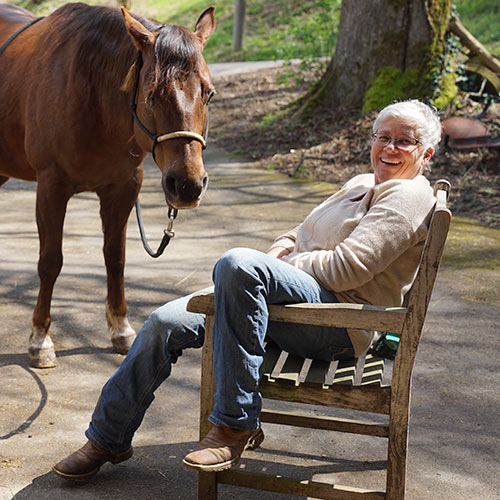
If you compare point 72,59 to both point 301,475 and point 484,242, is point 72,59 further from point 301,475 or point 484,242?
point 484,242

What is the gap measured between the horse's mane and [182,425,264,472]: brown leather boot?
148 cm

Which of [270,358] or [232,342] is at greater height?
[232,342]

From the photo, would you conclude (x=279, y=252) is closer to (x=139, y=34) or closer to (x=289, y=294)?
(x=289, y=294)

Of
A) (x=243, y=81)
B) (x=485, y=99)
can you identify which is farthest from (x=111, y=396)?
(x=243, y=81)

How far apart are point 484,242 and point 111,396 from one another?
4121 mm

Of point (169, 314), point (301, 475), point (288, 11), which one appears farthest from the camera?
point (288, 11)

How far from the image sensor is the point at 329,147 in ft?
28.9

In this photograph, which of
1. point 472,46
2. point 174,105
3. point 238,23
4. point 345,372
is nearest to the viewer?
point 345,372

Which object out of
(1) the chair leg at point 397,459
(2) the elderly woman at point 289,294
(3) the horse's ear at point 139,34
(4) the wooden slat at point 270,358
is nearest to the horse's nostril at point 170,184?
(2) the elderly woman at point 289,294

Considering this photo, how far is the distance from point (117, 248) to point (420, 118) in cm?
205


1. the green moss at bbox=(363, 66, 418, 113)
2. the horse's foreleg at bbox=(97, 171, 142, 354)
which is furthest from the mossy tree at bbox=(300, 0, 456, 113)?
the horse's foreleg at bbox=(97, 171, 142, 354)

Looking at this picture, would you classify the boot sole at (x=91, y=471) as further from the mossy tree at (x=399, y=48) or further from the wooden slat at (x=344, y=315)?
the mossy tree at (x=399, y=48)

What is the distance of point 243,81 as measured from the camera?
546 inches

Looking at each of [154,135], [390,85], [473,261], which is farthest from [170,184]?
[390,85]
